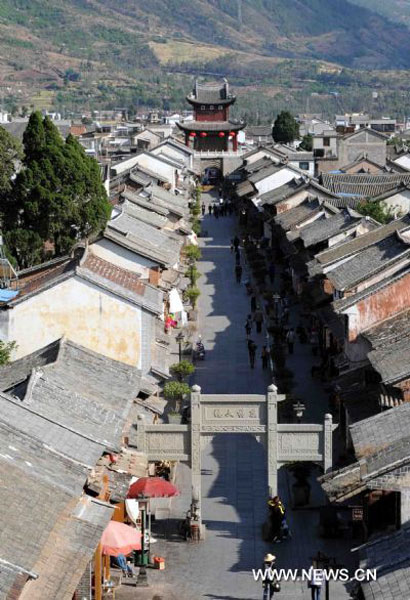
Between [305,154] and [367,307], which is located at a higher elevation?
[305,154]

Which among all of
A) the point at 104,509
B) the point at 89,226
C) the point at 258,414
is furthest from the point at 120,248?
the point at 104,509

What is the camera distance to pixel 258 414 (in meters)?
30.8

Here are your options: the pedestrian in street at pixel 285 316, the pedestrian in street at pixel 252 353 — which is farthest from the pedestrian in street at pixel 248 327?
the pedestrian in street at pixel 252 353

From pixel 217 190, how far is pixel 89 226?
70666mm

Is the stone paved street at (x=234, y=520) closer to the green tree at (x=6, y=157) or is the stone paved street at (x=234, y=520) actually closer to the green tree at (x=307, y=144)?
the green tree at (x=6, y=157)

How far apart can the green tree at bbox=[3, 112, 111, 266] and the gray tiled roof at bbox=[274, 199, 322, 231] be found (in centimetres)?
1569

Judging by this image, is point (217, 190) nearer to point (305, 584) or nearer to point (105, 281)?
point (105, 281)

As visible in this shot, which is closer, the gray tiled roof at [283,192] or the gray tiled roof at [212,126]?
the gray tiled roof at [283,192]

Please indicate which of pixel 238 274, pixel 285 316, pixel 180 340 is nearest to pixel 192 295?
pixel 285 316

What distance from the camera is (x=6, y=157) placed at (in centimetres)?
5266

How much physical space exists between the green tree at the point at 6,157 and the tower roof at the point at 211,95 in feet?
277

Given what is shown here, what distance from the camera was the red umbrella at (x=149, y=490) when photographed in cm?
2892

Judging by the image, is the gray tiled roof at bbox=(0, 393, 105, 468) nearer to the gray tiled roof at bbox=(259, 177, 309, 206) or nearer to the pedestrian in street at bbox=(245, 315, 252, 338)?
the pedestrian in street at bbox=(245, 315, 252, 338)

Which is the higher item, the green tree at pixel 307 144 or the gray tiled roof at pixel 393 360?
the green tree at pixel 307 144
